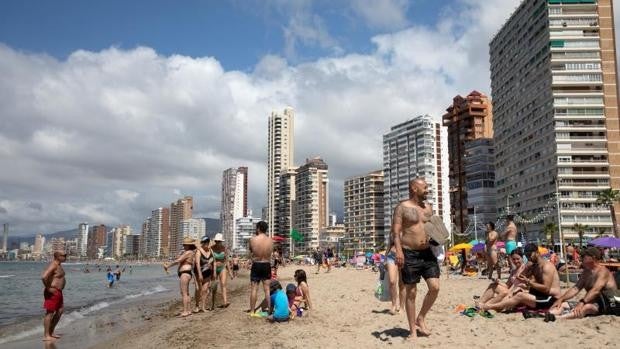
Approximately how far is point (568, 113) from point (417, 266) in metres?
75.7

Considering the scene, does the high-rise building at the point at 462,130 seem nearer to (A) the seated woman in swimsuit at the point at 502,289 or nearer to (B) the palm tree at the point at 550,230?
(B) the palm tree at the point at 550,230

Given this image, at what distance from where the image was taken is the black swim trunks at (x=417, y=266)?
5727 mm

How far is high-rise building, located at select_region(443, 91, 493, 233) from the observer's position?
122250mm

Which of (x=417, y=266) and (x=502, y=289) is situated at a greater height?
(x=417, y=266)

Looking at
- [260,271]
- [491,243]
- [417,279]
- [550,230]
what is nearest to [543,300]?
[417,279]

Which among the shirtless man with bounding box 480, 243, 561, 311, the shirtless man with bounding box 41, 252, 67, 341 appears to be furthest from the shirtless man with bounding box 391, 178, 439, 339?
the shirtless man with bounding box 41, 252, 67, 341

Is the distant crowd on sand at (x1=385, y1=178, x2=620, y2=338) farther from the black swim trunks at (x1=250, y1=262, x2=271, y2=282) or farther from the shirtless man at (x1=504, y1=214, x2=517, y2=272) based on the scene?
the shirtless man at (x1=504, y1=214, x2=517, y2=272)

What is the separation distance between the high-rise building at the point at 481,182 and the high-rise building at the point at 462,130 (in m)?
12.4

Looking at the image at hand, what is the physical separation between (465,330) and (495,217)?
318ft

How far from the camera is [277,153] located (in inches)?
7200

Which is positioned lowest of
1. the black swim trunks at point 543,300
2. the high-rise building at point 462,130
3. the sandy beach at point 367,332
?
the sandy beach at point 367,332

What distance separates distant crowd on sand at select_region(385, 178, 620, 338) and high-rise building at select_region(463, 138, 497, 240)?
9273 cm

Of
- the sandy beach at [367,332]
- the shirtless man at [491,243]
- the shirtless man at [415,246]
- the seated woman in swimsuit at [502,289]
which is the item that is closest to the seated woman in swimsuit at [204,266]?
the sandy beach at [367,332]

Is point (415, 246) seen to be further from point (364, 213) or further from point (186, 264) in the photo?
point (364, 213)
